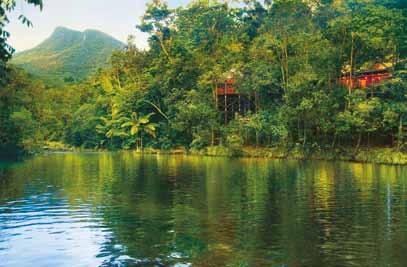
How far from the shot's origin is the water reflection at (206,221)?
12141 mm

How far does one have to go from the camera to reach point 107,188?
86.3 feet

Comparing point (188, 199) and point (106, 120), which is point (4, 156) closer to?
point (106, 120)

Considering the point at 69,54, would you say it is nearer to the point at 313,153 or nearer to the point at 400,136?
the point at 313,153

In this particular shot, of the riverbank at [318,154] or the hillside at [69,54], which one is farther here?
the hillside at [69,54]

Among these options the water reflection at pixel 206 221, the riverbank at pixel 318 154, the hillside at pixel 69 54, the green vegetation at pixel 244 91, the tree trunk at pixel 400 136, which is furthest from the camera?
the hillside at pixel 69 54

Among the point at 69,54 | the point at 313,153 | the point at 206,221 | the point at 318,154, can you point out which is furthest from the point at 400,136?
the point at 69,54

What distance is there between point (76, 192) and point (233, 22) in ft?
203

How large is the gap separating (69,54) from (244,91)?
4592 inches

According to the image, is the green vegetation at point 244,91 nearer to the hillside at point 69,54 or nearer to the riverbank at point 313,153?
the riverbank at point 313,153

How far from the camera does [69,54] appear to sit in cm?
16162

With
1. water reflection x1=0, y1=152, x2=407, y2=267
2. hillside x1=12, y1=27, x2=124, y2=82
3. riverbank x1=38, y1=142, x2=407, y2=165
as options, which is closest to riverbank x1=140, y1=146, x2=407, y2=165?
riverbank x1=38, y1=142, x2=407, y2=165

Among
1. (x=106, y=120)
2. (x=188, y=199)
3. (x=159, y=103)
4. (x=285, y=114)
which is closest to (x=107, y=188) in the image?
(x=188, y=199)

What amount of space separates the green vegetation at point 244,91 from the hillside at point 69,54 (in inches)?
2189

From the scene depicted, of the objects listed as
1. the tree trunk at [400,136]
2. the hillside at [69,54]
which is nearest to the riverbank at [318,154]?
the tree trunk at [400,136]
